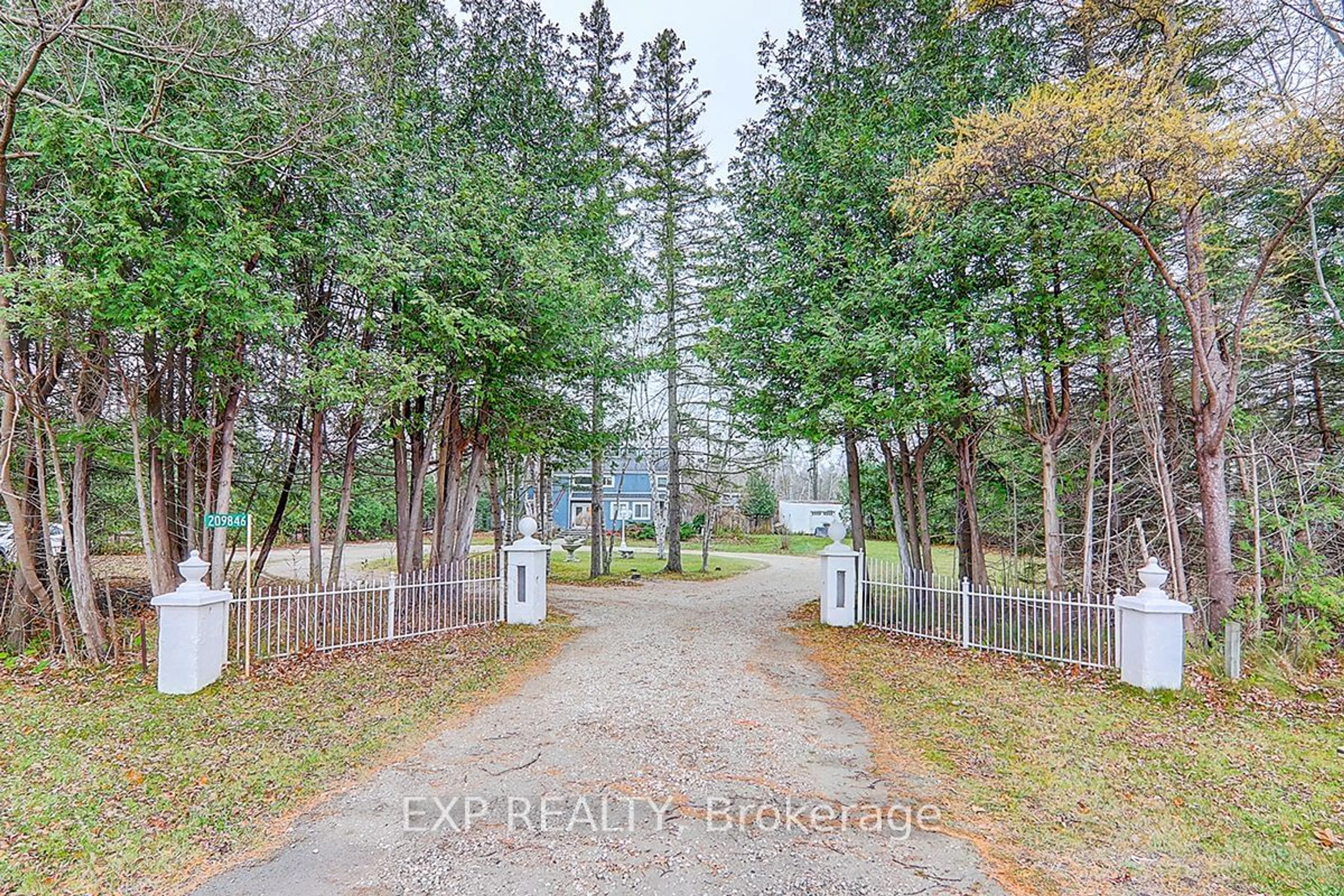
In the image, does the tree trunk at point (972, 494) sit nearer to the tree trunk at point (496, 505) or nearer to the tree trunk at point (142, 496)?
the tree trunk at point (496, 505)

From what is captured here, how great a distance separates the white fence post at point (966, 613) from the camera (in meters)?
7.65

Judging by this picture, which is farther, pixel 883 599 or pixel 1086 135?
pixel 883 599

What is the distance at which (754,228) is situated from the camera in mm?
9922

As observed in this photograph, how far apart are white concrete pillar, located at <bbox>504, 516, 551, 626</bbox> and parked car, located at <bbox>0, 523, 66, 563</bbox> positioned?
4.69 m

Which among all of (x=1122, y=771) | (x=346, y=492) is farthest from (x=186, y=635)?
(x=1122, y=771)

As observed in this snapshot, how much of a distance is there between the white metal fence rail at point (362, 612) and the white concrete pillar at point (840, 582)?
4.57 meters

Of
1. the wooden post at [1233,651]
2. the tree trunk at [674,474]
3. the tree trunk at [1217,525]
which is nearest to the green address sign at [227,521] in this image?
the wooden post at [1233,651]

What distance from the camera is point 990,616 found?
294 inches

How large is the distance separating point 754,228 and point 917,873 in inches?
344

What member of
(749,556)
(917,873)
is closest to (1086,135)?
(917,873)

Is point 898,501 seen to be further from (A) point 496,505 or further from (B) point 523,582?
(A) point 496,505

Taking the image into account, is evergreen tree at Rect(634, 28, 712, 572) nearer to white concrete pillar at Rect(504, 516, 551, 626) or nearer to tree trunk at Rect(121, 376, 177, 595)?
white concrete pillar at Rect(504, 516, 551, 626)

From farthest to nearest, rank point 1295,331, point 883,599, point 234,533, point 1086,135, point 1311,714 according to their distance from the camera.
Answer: point 234,533 < point 883,599 < point 1295,331 < point 1086,135 < point 1311,714

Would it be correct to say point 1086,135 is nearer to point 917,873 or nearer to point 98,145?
point 917,873
